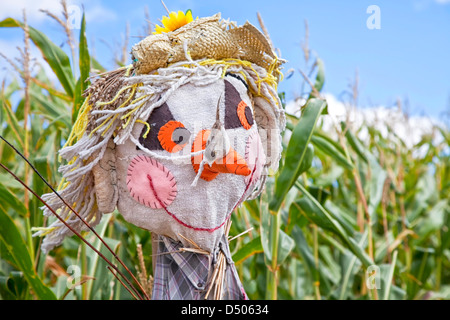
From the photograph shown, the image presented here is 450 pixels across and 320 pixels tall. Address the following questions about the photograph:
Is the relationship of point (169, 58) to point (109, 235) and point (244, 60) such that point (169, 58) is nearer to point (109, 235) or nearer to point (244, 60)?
point (244, 60)

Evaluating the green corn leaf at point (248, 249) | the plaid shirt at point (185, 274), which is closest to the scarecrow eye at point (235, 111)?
the plaid shirt at point (185, 274)

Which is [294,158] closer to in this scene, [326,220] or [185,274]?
[326,220]

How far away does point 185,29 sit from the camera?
0.83 metres

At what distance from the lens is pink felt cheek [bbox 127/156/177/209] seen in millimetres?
765

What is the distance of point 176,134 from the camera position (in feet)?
2.51

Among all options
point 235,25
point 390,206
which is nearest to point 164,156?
point 235,25

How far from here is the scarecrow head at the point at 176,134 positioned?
0.76 m

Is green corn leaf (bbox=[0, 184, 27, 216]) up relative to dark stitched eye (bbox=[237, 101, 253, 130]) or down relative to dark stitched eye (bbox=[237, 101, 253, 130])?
down

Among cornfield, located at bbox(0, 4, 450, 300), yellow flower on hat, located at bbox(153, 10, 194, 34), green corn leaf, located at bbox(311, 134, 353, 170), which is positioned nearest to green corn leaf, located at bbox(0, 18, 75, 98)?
cornfield, located at bbox(0, 4, 450, 300)

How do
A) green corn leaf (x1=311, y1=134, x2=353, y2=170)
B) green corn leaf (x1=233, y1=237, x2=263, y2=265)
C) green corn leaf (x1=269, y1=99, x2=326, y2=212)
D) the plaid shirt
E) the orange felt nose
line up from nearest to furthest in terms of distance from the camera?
the orange felt nose
the plaid shirt
green corn leaf (x1=269, y1=99, x2=326, y2=212)
green corn leaf (x1=233, y1=237, x2=263, y2=265)
green corn leaf (x1=311, y1=134, x2=353, y2=170)

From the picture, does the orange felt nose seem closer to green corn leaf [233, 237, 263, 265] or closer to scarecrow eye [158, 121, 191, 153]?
scarecrow eye [158, 121, 191, 153]

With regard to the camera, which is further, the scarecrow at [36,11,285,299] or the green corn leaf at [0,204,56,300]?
the green corn leaf at [0,204,56,300]

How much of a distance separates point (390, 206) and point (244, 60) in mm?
1884

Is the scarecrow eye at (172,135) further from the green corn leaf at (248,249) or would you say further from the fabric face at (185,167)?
the green corn leaf at (248,249)
